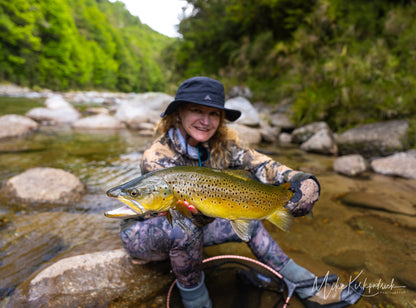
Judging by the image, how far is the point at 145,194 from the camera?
1566mm

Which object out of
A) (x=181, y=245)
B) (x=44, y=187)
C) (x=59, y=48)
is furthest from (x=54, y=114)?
(x=59, y=48)

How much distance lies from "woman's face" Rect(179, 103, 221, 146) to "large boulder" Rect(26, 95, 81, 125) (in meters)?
14.1

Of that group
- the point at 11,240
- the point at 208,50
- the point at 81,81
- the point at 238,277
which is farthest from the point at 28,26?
the point at 238,277

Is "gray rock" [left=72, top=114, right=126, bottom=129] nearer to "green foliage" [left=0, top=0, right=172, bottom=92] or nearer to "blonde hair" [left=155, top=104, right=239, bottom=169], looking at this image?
"blonde hair" [left=155, top=104, right=239, bottom=169]

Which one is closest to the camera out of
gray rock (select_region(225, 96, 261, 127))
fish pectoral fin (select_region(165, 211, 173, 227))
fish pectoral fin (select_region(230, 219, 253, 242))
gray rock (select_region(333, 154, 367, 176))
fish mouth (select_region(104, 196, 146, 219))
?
fish mouth (select_region(104, 196, 146, 219))

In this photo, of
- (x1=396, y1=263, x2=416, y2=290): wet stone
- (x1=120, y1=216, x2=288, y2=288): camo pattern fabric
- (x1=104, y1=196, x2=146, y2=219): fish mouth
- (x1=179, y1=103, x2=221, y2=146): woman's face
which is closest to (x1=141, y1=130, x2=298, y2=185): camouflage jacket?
(x1=179, y1=103, x2=221, y2=146): woman's face

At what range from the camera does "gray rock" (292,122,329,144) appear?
886cm

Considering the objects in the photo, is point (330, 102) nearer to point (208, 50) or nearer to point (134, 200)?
point (134, 200)

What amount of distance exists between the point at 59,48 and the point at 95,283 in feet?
176

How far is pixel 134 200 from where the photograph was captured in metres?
1.55

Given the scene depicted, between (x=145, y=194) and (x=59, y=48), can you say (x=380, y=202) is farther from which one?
(x=59, y=48)

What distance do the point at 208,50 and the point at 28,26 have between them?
32617 millimetres

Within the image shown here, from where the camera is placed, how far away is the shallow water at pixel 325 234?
240 centimetres

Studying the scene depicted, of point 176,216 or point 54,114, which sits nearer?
point 176,216
